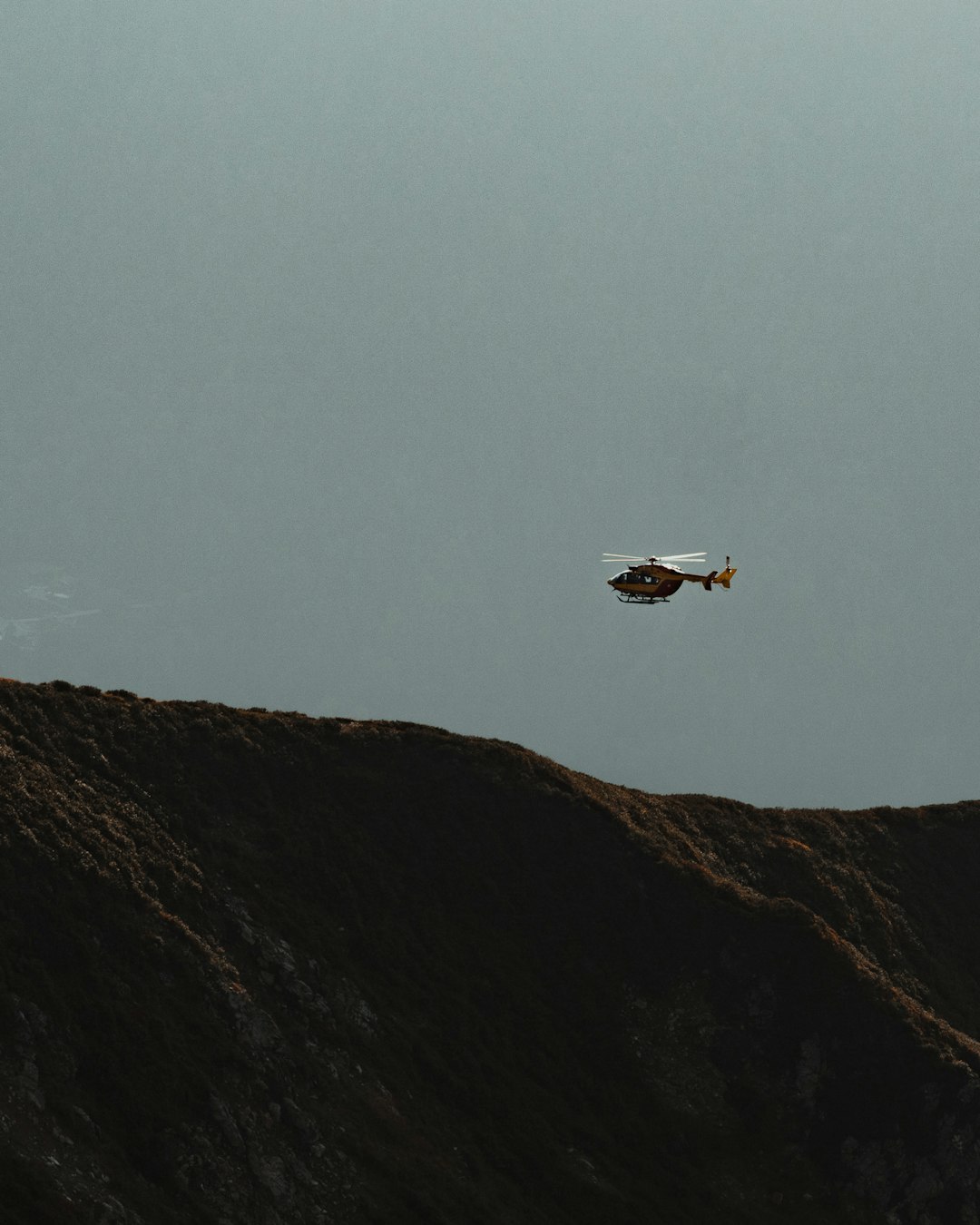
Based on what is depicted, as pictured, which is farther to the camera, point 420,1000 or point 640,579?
point 640,579

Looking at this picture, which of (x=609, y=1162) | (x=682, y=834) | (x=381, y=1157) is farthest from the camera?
(x=682, y=834)

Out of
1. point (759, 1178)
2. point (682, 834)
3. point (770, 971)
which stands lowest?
point (759, 1178)

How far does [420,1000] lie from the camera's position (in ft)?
215

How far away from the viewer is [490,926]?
72188mm

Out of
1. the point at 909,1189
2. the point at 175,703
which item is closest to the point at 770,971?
the point at 909,1189

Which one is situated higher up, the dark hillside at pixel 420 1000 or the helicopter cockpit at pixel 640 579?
the helicopter cockpit at pixel 640 579

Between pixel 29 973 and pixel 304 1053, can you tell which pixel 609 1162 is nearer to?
pixel 304 1053

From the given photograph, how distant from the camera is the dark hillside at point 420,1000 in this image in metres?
50.6

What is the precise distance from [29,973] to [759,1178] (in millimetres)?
32975

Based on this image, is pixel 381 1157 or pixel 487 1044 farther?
pixel 487 1044

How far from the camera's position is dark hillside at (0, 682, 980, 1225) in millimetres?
50625

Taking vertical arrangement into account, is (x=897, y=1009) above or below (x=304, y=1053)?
above

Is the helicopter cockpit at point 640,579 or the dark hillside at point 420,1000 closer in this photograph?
the dark hillside at point 420,1000

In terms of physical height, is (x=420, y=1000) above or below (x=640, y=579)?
below
